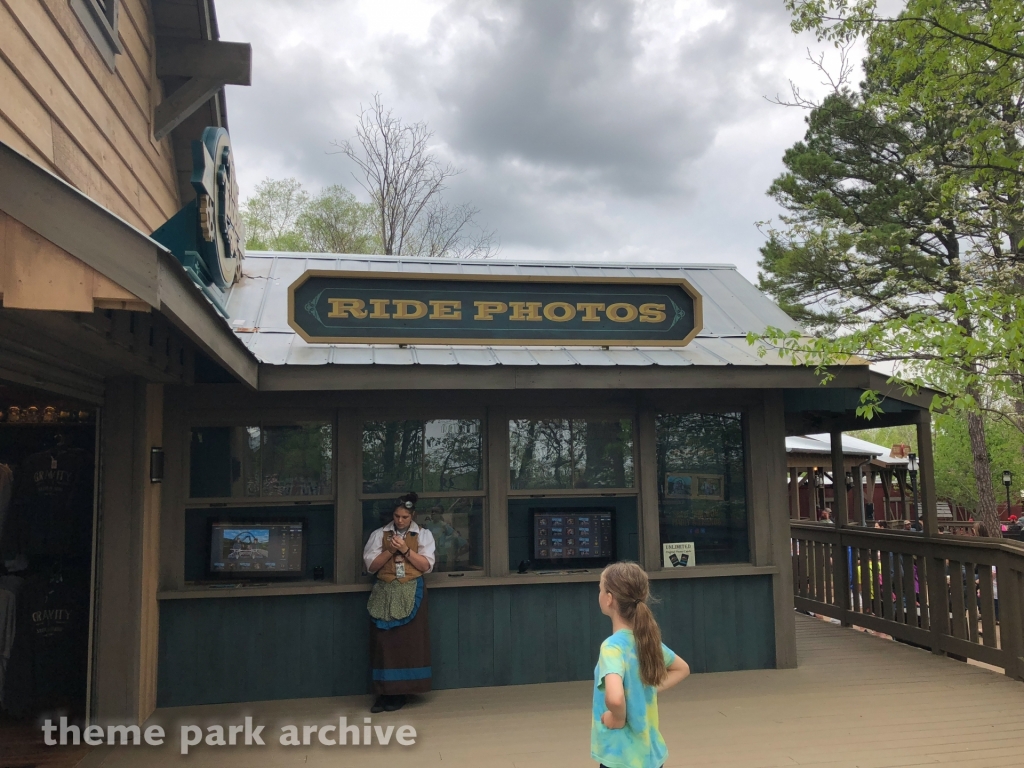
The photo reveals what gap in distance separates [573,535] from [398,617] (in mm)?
1562

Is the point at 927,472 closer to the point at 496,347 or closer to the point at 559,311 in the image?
the point at 559,311

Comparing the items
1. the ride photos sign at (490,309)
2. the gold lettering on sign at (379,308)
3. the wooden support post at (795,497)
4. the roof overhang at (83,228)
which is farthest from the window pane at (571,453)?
the wooden support post at (795,497)

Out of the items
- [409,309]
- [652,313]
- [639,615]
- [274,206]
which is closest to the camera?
[639,615]

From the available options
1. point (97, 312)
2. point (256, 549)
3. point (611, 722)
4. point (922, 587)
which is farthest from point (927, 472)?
point (97, 312)

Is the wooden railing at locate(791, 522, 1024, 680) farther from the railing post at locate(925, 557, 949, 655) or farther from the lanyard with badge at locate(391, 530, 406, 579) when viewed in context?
the lanyard with badge at locate(391, 530, 406, 579)

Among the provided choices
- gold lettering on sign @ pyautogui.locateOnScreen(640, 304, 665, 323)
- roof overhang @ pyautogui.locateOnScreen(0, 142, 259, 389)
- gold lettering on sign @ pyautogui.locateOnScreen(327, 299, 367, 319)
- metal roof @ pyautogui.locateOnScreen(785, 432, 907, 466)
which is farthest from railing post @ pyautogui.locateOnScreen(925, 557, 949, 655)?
metal roof @ pyautogui.locateOnScreen(785, 432, 907, 466)

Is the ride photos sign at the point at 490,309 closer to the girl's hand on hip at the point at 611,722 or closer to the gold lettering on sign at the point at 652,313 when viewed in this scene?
the gold lettering on sign at the point at 652,313

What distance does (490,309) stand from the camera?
584cm

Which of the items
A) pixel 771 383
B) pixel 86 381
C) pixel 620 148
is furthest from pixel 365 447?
pixel 620 148

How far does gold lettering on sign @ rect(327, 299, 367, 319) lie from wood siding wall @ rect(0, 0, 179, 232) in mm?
1531

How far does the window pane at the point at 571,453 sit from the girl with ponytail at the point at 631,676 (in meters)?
3.46

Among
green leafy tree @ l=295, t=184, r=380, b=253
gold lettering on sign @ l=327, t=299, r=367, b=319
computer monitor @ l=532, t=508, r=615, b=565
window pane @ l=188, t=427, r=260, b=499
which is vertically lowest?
computer monitor @ l=532, t=508, r=615, b=565

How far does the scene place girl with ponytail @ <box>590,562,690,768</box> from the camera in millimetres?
2541

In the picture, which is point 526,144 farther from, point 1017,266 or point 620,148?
point 1017,266
